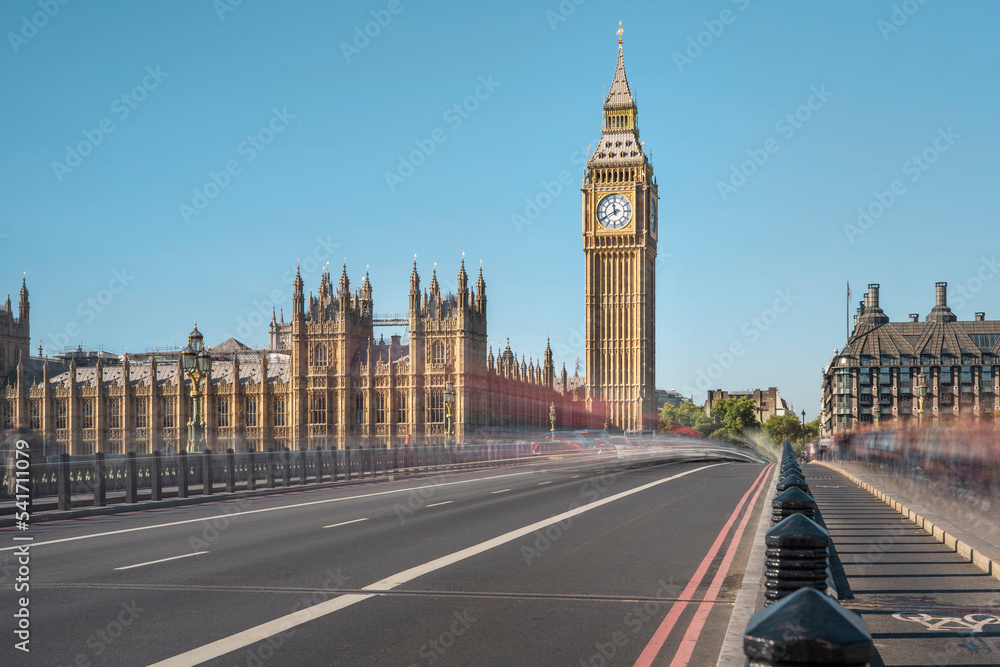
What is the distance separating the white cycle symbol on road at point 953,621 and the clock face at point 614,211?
112306 millimetres

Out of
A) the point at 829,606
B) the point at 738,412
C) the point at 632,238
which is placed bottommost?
the point at 738,412

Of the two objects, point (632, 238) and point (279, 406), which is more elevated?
point (632, 238)

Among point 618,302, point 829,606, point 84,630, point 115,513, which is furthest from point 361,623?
point 618,302

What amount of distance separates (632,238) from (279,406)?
5116 cm

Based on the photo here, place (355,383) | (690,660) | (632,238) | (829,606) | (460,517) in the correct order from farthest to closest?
(632,238) < (355,383) < (460,517) < (690,660) < (829,606)

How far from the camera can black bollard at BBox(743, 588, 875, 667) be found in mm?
2611

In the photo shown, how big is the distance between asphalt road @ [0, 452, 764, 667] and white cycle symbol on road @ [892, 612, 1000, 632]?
1.72 metres

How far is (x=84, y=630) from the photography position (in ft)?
26.5

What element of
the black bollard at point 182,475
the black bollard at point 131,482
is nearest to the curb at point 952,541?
the black bollard at point 131,482

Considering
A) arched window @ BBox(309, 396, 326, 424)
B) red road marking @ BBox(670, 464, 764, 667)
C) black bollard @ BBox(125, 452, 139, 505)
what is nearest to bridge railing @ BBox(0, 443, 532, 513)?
black bollard @ BBox(125, 452, 139, 505)

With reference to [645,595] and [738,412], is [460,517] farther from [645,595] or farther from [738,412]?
[738,412]

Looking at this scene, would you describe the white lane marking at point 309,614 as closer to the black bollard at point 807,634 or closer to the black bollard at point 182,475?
the black bollard at point 807,634

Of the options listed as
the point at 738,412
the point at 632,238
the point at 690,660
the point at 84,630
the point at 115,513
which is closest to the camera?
the point at 690,660

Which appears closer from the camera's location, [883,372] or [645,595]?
[645,595]
